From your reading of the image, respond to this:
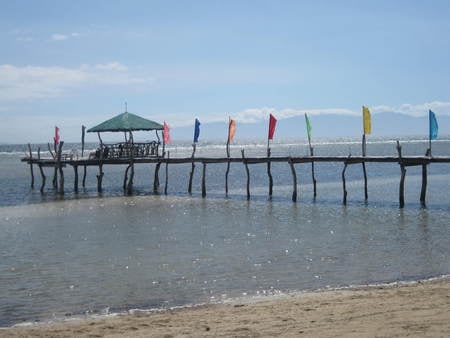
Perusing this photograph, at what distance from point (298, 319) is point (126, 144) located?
1095 inches

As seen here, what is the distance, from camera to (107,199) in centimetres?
3347

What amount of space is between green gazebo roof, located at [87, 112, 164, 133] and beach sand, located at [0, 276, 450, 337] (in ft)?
84.1

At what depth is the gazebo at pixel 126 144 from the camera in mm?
35750

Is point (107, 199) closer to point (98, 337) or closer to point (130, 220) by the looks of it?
point (130, 220)

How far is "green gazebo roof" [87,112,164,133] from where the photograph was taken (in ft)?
118

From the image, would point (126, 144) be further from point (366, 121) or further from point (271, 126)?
point (366, 121)

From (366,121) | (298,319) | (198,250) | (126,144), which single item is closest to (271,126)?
(366,121)

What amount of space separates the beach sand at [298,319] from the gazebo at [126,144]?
25.3 meters

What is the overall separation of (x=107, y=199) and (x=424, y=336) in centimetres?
2730

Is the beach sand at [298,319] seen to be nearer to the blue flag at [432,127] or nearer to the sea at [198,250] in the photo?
the sea at [198,250]

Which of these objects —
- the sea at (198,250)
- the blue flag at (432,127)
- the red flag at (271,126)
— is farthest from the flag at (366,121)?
the red flag at (271,126)

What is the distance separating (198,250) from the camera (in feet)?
57.8

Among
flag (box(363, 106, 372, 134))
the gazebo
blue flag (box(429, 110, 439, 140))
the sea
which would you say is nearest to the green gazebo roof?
the gazebo

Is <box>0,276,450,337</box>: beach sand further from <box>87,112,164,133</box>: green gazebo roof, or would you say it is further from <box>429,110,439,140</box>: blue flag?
<box>87,112,164,133</box>: green gazebo roof
